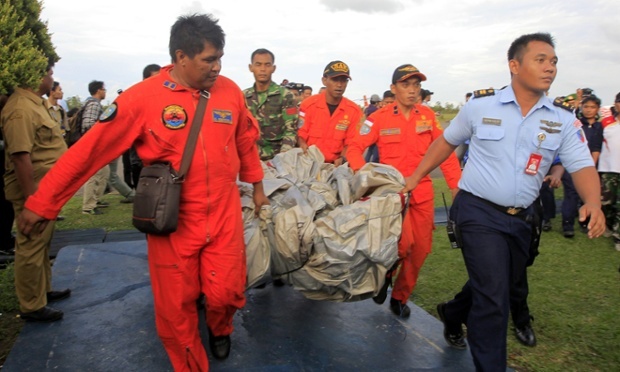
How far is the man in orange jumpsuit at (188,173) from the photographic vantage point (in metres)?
2.84

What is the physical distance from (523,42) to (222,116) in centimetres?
183

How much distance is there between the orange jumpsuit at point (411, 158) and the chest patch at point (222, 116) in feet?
4.98

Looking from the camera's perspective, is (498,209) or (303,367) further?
(303,367)

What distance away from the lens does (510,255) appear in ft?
10.3

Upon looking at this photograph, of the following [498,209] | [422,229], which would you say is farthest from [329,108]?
[498,209]

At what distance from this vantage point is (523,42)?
314cm

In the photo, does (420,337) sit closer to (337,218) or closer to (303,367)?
(303,367)

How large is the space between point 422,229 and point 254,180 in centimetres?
153

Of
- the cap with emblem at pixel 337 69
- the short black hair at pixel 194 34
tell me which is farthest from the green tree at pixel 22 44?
the cap with emblem at pixel 337 69

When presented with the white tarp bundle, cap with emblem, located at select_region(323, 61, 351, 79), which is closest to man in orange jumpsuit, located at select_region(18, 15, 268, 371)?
the white tarp bundle

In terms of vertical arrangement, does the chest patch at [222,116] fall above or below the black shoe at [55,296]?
above

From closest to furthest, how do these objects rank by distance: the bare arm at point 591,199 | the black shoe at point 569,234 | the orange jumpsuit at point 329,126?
1. the bare arm at point 591,199
2. the orange jumpsuit at point 329,126
3. the black shoe at point 569,234

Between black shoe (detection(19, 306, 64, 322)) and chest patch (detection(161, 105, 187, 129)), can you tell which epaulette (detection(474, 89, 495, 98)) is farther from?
black shoe (detection(19, 306, 64, 322))

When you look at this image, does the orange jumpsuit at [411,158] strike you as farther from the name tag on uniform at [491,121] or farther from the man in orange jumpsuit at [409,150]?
the name tag on uniform at [491,121]
